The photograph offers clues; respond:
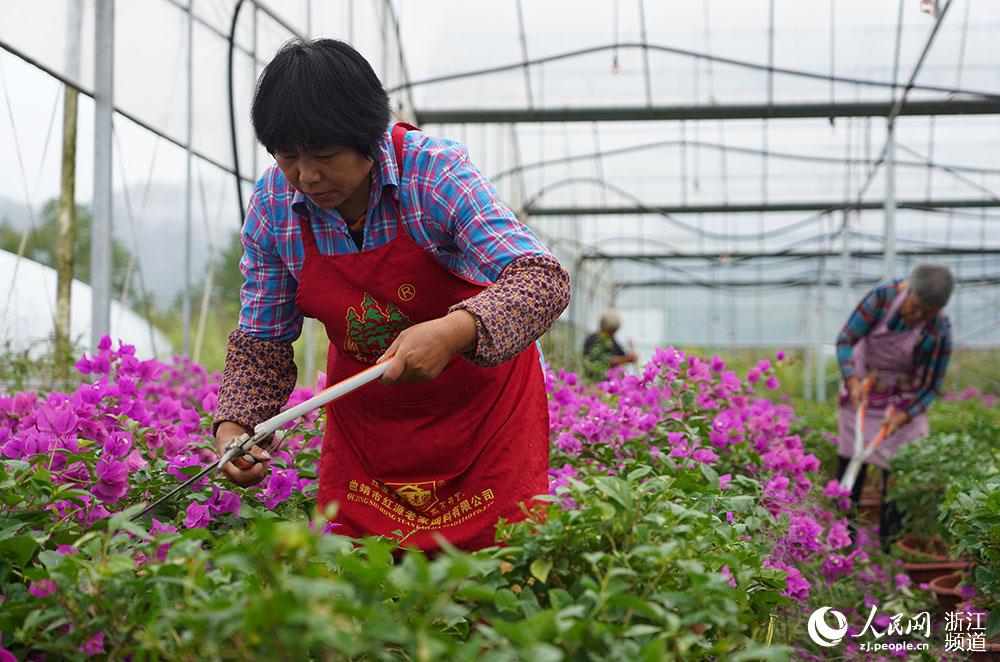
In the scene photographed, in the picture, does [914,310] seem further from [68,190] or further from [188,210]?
[188,210]

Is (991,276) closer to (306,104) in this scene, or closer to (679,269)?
(679,269)

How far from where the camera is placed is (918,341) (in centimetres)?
455

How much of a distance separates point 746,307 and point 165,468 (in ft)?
76.5

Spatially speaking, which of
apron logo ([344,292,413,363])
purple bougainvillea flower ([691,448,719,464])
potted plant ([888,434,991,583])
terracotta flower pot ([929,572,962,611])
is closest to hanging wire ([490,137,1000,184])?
potted plant ([888,434,991,583])

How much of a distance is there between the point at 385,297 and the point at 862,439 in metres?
3.54

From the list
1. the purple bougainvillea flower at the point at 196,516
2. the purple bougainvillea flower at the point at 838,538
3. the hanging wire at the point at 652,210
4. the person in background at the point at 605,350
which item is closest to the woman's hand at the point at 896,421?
the purple bougainvillea flower at the point at 838,538

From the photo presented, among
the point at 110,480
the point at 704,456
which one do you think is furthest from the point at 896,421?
the point at 110,480

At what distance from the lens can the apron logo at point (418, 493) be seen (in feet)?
5.85

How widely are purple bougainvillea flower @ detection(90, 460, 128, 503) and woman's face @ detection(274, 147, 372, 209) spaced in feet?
1.64

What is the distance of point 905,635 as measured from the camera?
308 cm

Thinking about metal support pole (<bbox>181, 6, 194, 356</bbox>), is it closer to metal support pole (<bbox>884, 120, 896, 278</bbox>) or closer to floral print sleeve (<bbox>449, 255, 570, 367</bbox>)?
floral print sleeve (<bbox>449, 255, 570, 367</bbox>)

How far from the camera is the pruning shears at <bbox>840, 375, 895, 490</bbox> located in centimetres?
440

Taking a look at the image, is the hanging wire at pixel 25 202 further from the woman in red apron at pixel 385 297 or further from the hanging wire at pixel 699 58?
the hanging wire at pixel 699 58

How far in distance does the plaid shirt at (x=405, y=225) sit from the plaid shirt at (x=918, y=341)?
3.26m
